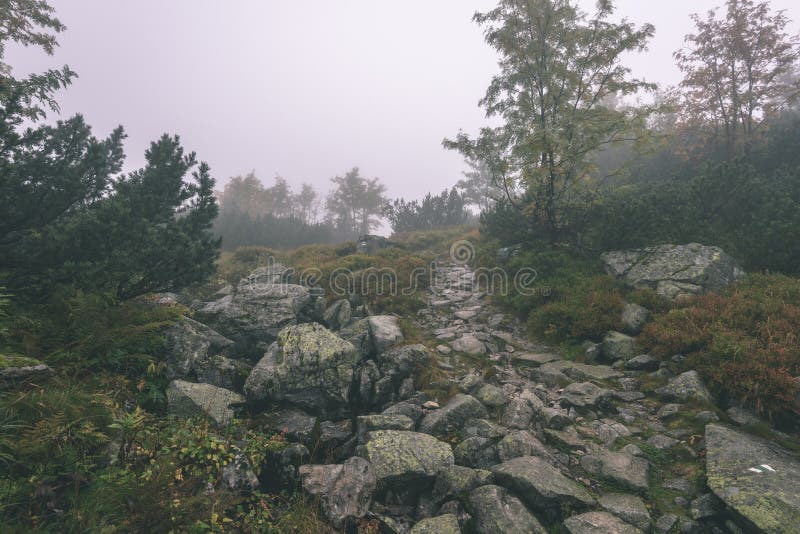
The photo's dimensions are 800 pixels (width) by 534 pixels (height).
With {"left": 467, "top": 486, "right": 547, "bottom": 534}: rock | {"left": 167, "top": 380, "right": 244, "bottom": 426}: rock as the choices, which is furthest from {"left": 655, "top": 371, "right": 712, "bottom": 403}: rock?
{"left": 167, "top": 380, "right": 244, "bottom": 426}: rock

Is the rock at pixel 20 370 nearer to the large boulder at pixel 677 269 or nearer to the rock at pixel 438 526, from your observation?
the rock at pixel 438 526

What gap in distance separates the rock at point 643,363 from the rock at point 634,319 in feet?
3.07

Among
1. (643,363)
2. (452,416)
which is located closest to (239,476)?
(452,416)

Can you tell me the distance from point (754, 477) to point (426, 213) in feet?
76.6

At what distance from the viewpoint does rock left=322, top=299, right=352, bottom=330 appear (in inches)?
301

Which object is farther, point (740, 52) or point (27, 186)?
point (740, 52)

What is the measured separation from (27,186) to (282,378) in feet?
19.6

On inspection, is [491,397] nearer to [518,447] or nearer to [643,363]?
[518,447]

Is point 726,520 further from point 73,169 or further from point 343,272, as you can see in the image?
point 73,169

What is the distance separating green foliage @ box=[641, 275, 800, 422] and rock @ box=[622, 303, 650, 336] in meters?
0.23

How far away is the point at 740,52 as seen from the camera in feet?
45.2

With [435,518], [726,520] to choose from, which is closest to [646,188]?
[726,520]

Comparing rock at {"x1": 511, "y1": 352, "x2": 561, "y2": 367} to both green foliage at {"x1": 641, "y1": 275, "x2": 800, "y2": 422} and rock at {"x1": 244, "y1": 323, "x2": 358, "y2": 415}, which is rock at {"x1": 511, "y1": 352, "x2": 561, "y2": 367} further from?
Answer: rock at {"x1": 244, "y1": 323, "x2": 358, "y2": 415}

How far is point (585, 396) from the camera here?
16.3ft
